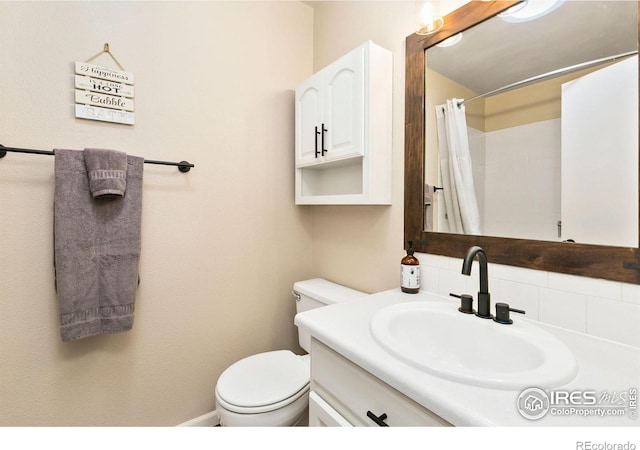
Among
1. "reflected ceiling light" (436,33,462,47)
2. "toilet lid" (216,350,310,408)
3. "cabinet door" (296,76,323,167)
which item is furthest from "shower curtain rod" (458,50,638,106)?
"toilet lid" (216,350,310,408)

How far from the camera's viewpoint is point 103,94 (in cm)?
117

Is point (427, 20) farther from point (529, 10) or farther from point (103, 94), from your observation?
point (103, 94)

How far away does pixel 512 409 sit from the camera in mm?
480

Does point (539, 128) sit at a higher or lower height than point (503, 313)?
higher

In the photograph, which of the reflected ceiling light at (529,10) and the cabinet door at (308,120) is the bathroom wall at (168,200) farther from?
the reflected ceiling light at (529,10)

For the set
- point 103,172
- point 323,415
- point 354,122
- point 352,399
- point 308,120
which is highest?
point 308,120

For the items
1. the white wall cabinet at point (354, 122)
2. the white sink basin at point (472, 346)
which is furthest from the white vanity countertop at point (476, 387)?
the white wall cabinet at point (354, 122)

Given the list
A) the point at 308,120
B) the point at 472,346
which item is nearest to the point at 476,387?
the point at 472,346

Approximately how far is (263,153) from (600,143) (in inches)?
54.3

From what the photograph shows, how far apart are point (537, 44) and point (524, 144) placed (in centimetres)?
31

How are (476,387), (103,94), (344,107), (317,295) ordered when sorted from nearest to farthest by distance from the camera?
1. (476,387)
2. (103,94)
3. (344,107)
4. (317,295)

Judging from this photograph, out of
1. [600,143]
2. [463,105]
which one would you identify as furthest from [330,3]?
[600,143]

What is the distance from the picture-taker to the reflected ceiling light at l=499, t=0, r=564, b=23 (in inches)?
33.4

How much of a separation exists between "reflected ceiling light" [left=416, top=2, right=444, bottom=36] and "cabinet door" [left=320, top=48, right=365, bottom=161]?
241mm
